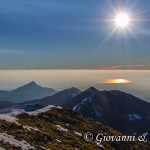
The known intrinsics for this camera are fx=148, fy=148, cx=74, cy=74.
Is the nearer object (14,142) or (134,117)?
(14,142)

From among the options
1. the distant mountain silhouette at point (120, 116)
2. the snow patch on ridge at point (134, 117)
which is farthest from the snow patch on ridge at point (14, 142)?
the snow patch on ridge at point (134, 117)

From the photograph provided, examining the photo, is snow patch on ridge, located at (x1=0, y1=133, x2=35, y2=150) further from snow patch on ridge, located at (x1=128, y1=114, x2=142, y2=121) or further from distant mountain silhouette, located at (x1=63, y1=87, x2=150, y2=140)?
snow patch on ridge, located at (x1=128, y1=114, x2=142, y2=121)

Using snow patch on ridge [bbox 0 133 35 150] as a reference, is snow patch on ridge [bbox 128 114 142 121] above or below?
below

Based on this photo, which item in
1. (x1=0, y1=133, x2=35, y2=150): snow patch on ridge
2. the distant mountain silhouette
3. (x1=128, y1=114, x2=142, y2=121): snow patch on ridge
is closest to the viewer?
(x1=0, y1=133, x2=35, y2=150): snow patch on ridge

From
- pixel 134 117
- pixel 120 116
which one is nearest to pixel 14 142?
pixel 120 116

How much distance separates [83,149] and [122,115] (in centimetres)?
16821

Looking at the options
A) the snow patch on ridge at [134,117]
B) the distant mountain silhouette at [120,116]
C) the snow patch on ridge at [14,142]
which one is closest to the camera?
the snow patch on ridge at [14,142]

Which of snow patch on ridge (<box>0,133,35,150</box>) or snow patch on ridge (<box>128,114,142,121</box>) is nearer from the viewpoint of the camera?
snow patch on ridge (<box>0,133,35,150</box>)

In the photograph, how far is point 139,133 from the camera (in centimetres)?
15638

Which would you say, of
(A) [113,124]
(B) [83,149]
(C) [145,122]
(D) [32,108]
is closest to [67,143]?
(B) [83,149]

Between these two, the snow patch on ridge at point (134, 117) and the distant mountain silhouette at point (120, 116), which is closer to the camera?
the distant mountain silhouette at point (120, 116)

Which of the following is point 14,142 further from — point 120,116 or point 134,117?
point 134,117

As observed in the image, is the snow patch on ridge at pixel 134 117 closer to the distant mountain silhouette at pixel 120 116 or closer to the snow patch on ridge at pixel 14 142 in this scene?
the distant mountain silhouette at pixel 120 116

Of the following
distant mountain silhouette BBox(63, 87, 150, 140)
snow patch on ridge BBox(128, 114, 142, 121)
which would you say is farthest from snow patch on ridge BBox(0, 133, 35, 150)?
snow patch on ridge BBox(128, 114, 142, 121)
